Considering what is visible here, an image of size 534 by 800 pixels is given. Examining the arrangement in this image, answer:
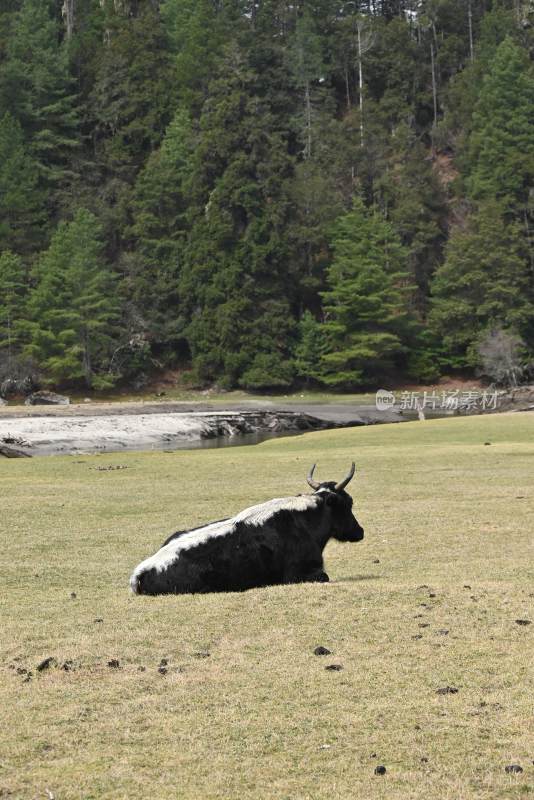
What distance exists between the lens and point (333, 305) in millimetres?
81500

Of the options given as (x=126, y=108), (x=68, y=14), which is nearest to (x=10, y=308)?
(x=126, y=108)

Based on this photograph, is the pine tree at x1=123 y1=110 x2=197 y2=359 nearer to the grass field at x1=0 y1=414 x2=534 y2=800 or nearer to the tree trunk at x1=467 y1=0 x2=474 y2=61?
the tree trunk at x1=467 y1=0 x2=474 y2=61

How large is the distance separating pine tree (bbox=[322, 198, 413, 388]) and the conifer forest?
17 cm

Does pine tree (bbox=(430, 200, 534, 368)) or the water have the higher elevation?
pine tree (bbox=(430, 200, 534, 368))

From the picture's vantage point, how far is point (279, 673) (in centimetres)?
715

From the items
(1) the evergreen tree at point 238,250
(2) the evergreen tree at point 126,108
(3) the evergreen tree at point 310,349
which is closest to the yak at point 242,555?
(1) the evergreen tree at point 238,250

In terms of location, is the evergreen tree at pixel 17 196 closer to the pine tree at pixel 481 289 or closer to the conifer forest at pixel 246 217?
the conifer forest at pixel 246 217

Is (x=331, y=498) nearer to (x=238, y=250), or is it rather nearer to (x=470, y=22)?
(x=238, y=250)

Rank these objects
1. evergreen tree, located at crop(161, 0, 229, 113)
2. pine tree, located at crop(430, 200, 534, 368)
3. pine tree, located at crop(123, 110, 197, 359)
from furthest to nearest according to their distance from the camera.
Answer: evergreen tree, located at crop(161, 0, 229, 113) < pine tree, located at crop(123, 110, 197, 359) < pine tree, located at crop(430, 200, 534, 368)

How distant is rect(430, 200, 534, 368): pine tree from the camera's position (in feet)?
257

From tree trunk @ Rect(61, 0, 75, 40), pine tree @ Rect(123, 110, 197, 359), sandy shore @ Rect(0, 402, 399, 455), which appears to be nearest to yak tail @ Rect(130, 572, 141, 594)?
sandy shore @ Rect(0, 402, 399, 455)

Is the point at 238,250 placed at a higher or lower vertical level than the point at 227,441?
higher

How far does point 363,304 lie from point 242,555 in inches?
2700

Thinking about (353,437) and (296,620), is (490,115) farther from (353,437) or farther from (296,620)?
(296,620)
